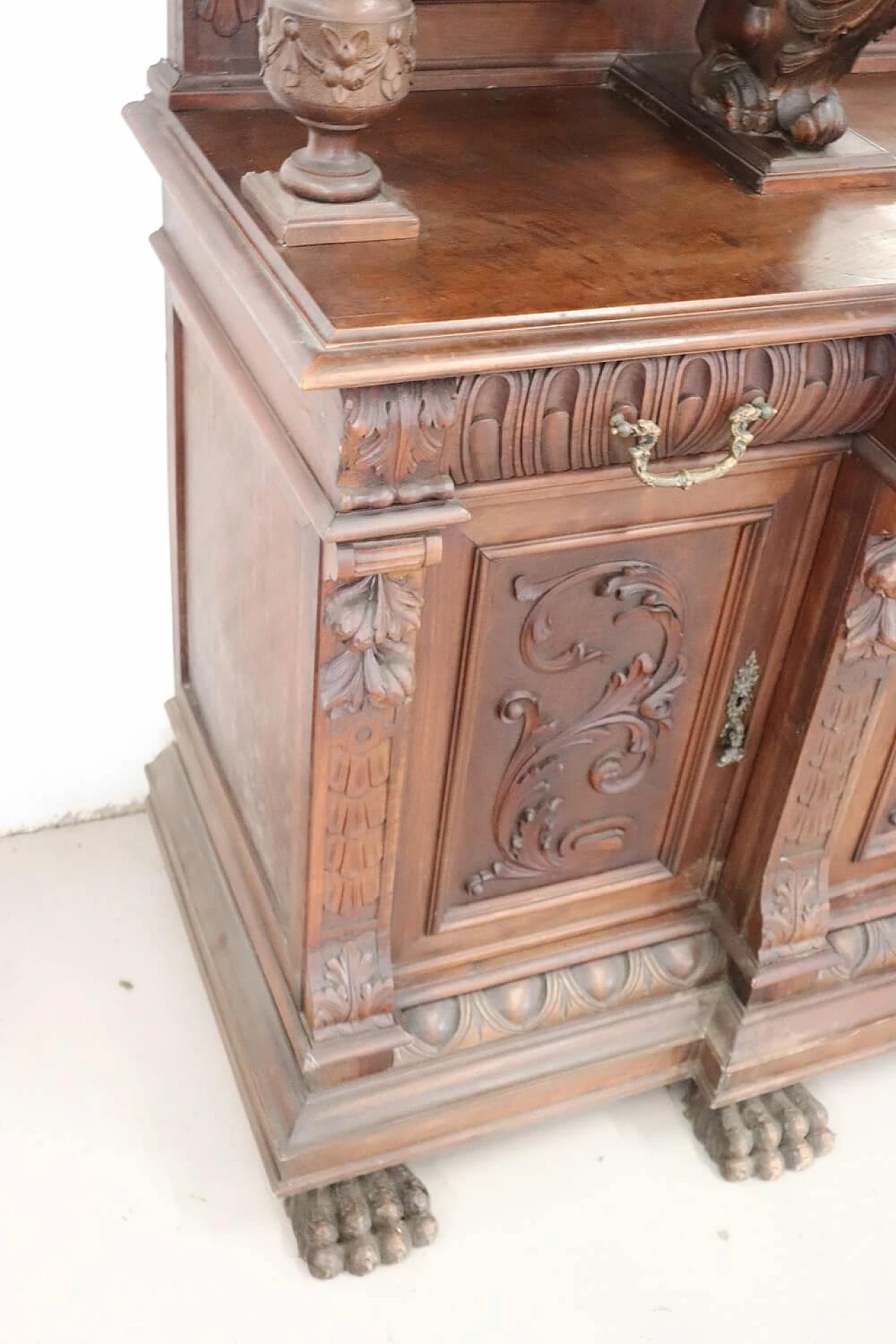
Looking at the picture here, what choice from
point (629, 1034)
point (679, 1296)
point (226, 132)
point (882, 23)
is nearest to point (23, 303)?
point (226, 132)

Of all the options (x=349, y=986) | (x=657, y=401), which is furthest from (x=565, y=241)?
(x=349, y=986)

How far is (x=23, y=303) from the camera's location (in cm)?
136

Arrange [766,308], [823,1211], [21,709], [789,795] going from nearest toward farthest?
1. [766,308]
2. [789,795]
3. [823,1211]
4. [21,709]

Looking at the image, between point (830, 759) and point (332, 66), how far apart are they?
0.76 metres

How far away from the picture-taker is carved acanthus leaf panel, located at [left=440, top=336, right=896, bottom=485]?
920mm

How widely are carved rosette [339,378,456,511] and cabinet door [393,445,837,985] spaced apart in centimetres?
9

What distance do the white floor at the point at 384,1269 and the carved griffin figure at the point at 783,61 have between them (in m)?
1.01

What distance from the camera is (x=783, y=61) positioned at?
1072mm

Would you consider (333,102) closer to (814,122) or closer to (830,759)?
(814,122)

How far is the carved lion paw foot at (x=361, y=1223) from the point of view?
127 centimetres

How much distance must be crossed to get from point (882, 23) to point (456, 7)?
36cm

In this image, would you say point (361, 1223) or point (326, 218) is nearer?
point (326, 218)

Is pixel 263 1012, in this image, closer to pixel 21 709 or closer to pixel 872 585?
pixel 21 709

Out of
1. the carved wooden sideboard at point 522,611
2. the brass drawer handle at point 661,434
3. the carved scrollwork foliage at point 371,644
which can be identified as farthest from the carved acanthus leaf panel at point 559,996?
the brass drawer handle at point 661,434
